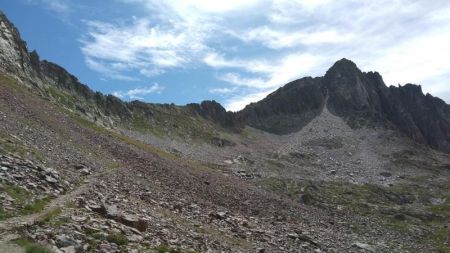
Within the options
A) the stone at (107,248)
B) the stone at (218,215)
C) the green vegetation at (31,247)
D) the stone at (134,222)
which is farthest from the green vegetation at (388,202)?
the green vegetation at (31,247)

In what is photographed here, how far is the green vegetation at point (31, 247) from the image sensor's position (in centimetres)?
1789

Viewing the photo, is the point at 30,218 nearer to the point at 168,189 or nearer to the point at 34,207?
the point at 34,207

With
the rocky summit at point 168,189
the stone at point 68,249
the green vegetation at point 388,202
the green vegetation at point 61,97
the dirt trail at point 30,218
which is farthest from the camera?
the green vegetation at point 61,97

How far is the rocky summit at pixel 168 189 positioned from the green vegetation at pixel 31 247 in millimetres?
87

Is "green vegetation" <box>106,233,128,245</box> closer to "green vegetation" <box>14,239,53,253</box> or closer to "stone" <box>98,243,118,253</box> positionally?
"stone" <box>98,243,118,253</box>

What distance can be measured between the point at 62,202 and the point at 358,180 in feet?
398

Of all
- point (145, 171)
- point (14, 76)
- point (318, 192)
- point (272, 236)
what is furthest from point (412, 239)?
point (14, 76)

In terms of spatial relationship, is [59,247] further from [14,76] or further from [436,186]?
[436,186]

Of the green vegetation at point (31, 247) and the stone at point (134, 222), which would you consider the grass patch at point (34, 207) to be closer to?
the stone at point (134, 222)

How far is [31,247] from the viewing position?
18.1m

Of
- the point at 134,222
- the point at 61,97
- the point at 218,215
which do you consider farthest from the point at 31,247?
the point at 61,97

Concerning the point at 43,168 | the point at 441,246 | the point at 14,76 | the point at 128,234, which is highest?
the point at 14,76

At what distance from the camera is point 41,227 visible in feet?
71.4

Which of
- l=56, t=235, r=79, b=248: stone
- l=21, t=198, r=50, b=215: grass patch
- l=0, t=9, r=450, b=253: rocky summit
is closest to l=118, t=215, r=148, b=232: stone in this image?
l=0, t=9, r=450, b=253: rocky summit
